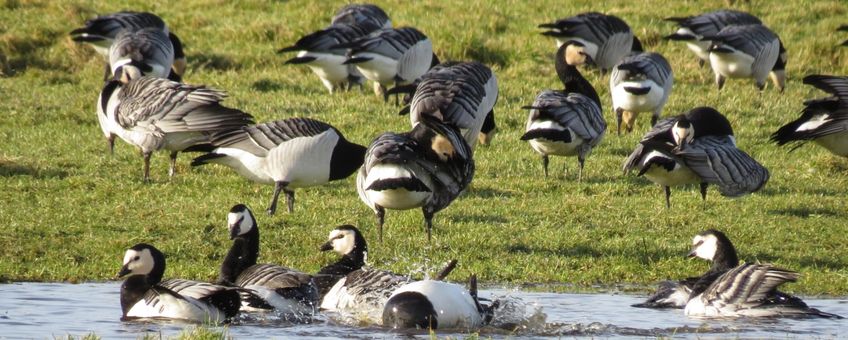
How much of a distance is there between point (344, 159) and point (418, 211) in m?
0.98

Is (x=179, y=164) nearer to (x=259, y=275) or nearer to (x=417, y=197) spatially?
(x=417, y=197)

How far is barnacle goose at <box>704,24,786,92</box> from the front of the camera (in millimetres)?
19984

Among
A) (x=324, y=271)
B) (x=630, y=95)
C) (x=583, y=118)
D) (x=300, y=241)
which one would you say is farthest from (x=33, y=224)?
(x=630, y=95)

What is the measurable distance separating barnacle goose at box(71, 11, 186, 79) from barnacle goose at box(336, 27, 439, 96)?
8.30 feet

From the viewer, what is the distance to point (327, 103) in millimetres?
18469

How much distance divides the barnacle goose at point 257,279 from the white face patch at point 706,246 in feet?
10.4

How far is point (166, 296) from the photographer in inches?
352

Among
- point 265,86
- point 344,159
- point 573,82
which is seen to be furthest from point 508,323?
point 265,86

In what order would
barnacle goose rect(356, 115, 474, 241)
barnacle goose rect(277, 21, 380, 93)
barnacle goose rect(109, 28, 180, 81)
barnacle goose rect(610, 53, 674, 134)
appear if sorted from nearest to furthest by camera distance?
barnacle goose rect(356, 115, 474, 241) < barnacle goose rect(610, 53, 674, 134) < barnacle goose rect(109, 28, 180, 81) < barnacle goose rect(277, 21, 380, 93)

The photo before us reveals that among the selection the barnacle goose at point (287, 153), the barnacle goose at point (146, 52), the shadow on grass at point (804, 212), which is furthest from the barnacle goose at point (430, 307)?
the barnacle goose at point (146, 52)

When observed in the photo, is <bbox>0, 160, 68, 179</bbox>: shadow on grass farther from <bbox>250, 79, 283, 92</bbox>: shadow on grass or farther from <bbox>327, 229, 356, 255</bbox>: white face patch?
<bbox>250, 79, 283, 92</bbox>: shadow on grass

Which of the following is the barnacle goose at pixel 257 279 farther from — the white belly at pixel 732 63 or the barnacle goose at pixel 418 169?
the white belly at pixel 732 63

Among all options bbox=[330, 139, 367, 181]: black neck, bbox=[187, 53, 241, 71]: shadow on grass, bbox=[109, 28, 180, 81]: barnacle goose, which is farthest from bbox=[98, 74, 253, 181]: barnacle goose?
bbox=[187, 53, 241, 71]: shadow on grass

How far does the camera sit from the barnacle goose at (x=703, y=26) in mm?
21188
